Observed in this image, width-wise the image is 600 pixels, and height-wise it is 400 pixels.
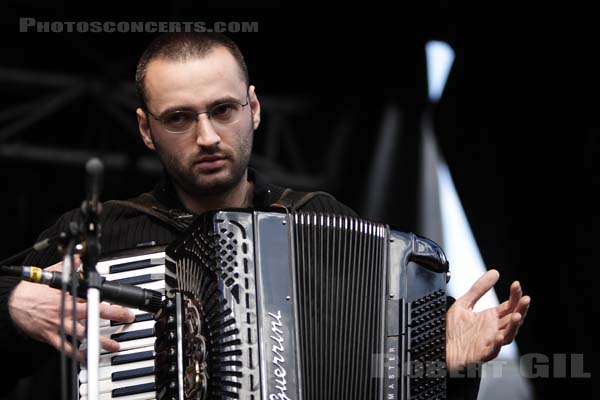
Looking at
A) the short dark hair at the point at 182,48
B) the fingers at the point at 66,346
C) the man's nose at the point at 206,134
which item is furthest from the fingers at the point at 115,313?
the short dark hair at the point at 182,48

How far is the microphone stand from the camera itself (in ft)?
7.93

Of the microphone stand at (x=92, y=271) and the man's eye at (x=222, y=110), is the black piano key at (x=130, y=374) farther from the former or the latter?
the man's eye at (x=222, y=110)

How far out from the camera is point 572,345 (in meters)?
4.77

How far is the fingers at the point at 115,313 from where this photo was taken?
2.96m

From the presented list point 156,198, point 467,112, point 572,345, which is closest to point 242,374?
point 156,198

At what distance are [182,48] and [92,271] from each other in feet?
4.03

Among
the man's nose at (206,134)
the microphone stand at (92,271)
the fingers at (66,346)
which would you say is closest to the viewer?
the microphone stand at (92,271)

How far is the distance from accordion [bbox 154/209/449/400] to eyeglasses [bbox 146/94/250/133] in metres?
0.56

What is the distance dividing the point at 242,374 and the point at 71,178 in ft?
13.4

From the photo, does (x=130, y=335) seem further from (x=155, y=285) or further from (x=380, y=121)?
(x=380, y=121)

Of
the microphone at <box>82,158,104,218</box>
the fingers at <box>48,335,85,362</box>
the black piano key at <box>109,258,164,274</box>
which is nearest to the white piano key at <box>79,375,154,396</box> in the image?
the fingers at <box>48,335,85,362</box>

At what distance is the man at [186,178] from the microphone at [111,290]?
42cm

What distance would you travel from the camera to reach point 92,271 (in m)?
2.54

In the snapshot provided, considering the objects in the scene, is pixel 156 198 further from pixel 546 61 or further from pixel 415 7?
pixel 415 7
